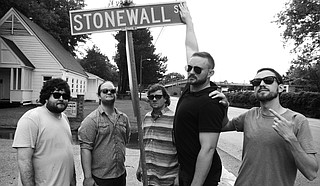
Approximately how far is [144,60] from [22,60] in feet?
109

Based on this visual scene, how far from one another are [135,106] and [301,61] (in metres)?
26.5

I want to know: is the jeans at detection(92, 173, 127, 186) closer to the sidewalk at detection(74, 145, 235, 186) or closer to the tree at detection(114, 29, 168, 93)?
the sidewalk at detection(74, 145, 235, 186)

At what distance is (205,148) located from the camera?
2.21 m

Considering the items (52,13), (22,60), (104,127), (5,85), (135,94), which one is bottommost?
(104,127)

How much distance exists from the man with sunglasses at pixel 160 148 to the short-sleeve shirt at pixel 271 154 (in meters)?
0.77

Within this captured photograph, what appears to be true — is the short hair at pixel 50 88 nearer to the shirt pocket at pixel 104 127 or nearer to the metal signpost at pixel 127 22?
the shirt pocket at pixel 104 127

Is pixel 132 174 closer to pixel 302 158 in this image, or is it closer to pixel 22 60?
pixel 302 158

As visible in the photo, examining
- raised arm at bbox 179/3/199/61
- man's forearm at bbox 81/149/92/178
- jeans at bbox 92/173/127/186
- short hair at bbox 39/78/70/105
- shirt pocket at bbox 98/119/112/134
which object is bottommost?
jeans at bbox 92/173/127/186

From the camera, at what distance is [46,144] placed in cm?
262

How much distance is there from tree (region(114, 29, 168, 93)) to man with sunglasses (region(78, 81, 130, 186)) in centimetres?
4546

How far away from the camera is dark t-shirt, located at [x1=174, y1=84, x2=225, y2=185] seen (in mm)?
2246

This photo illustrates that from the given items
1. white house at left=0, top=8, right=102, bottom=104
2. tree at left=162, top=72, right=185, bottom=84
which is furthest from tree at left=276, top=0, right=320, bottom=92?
tree at left=162, top=72, right=185, bottom=84

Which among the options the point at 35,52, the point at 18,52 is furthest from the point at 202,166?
the point at 35,52

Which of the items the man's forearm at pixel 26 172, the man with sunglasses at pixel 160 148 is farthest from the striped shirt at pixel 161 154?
the man's forearm at pixel 26 172
